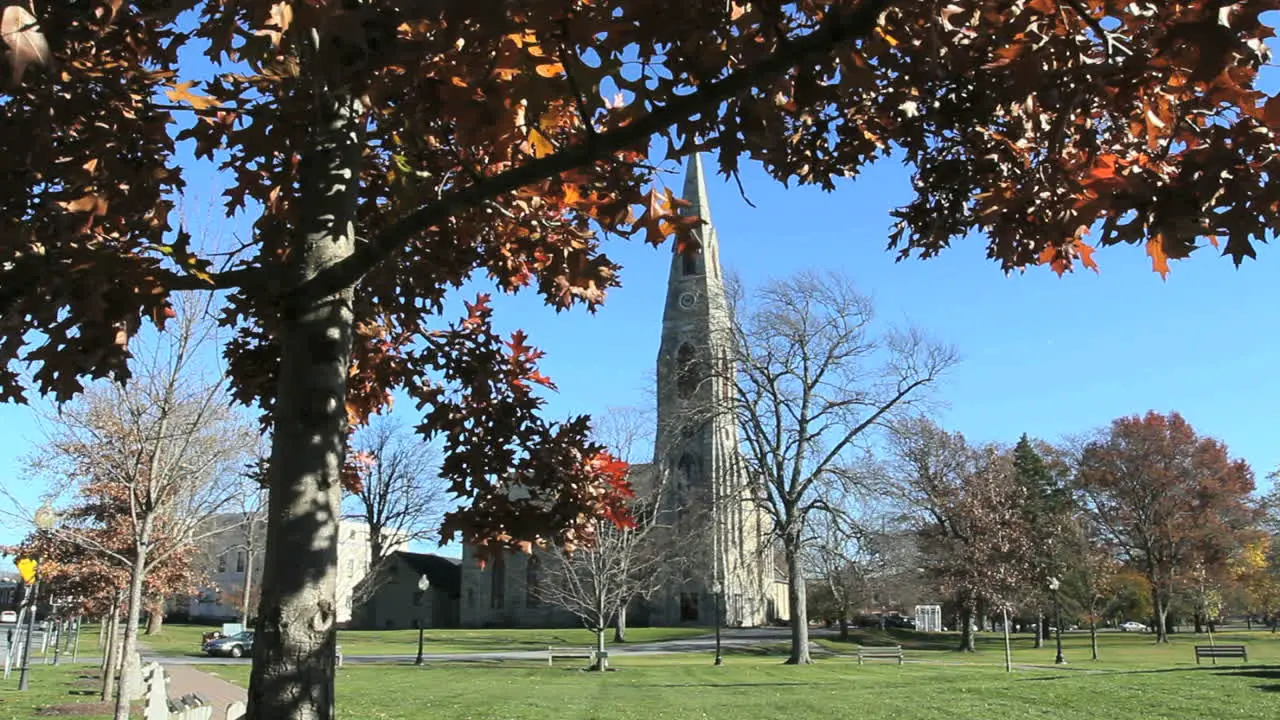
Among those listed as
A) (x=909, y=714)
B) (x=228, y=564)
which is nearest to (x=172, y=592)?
(x=909, y=714)

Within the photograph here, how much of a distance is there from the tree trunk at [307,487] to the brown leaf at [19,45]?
4.21 feet

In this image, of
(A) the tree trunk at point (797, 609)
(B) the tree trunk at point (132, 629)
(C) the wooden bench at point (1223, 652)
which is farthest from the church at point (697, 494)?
(C) the wooden bench at point (1223, 652)

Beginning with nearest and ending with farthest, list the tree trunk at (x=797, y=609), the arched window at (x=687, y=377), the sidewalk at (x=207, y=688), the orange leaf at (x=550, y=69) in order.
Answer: the orange leaf at (x=550, y=69), the sidewalk at (x=207, y=688), the tree trunk at (x=797, y=609), the arched window at (x=687, y=377)

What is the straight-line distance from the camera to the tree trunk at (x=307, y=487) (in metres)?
3.37

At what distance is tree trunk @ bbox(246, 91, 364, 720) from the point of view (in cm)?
337

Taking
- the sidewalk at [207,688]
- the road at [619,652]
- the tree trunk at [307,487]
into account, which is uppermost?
the tree trunk at [307,487]

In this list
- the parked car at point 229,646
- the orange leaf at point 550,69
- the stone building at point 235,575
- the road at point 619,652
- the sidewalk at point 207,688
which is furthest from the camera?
the stone building at point 235,575

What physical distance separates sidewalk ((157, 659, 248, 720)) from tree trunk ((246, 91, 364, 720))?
40.3ft

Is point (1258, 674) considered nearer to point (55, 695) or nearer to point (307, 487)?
point (307, 487)

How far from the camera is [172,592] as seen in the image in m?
23.3

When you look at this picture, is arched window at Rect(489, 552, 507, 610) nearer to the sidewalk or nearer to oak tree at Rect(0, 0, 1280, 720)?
the sidewalk

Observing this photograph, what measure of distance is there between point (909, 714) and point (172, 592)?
18648mm

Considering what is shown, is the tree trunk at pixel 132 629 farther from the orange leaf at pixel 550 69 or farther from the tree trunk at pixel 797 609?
A: the tree trunk at pixel 797 609

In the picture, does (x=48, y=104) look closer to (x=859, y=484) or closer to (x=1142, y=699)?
(x=1142, y=699)
